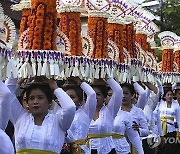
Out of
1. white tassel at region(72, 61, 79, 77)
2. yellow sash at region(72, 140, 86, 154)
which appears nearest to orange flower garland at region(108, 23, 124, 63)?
white tassel at region(72, 61, 79, 77)

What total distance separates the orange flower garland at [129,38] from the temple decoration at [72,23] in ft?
4.64

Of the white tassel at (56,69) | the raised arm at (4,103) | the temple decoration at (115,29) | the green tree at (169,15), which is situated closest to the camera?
the raised arm at (4,103)

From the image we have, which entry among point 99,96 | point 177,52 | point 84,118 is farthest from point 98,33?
point 177,52

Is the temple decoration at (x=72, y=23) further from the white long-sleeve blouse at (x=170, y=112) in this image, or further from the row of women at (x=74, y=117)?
the white long-sleeve blouse at (x=170, y=112)

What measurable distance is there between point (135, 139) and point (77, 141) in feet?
6.13

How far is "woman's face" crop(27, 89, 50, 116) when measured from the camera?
4.53m

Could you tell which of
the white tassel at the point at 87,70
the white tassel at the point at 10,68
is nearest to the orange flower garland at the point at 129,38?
the white tassel at the point at 87,70

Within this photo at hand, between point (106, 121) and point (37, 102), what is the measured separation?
5.94 feet

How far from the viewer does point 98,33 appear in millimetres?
6207

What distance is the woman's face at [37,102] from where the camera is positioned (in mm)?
4531

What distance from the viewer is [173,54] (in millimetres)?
10055

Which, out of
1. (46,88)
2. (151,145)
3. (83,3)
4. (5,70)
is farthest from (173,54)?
(5,70)

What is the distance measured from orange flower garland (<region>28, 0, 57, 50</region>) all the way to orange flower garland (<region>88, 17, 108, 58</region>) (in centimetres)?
137

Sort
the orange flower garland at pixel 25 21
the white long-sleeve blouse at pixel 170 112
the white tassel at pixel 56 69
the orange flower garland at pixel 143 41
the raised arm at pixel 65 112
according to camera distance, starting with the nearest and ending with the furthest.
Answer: the raised arm at pixel 65 112 → the white tassel at pixel 56 69 → the orange flower garland at pixel 25 21 → the orange flower garland at pixel 143 41 → the white long-sleeve blouse at pixel 170 112
